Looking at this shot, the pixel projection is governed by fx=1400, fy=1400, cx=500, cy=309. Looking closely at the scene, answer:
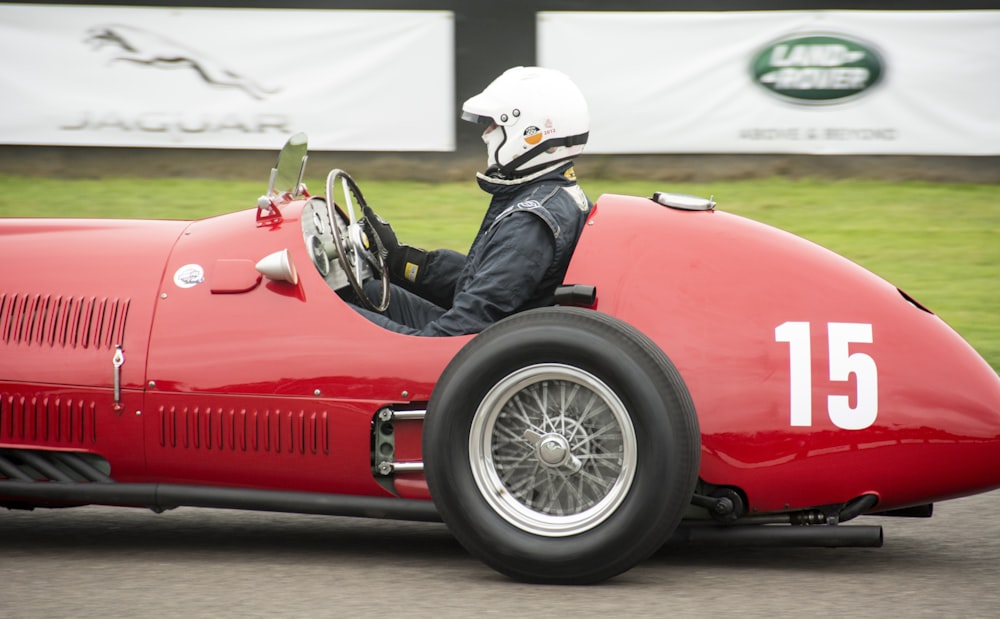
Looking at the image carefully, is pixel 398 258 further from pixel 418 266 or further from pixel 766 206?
pixel 766 206

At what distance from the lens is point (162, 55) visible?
11.6 m

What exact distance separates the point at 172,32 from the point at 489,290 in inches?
320

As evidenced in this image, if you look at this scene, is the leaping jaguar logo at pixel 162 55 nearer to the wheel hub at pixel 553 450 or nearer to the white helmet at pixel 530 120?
the white helmet at pixel 530 120

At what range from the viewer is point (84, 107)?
11500mm

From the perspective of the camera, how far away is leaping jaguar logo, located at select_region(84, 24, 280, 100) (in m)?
11.5

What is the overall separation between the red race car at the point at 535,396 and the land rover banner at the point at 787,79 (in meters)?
7.13

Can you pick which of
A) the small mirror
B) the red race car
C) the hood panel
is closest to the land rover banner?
the small mirror

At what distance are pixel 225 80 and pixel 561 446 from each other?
8.08 meters

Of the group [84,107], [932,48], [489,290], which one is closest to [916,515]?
[489,290]

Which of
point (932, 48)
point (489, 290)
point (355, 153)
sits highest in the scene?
point (932, 48)

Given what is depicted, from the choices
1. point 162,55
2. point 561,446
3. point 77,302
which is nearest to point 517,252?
point 561,446

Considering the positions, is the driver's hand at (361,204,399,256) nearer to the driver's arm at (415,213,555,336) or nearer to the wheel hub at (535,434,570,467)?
the driver's arm at (415,213,555,336)

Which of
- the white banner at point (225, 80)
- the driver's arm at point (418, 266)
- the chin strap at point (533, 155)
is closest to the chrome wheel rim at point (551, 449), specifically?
the chin strap at point (533, 155)

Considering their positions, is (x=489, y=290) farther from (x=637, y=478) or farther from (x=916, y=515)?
(x=916, y=515)
